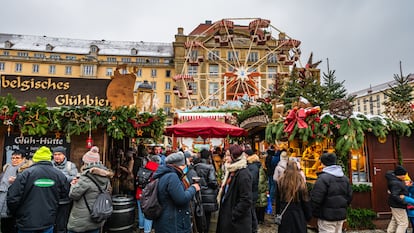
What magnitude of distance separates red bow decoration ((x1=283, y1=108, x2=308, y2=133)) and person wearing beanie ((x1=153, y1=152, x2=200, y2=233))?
3.22 meters

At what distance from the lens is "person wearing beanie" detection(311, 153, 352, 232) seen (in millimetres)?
3688

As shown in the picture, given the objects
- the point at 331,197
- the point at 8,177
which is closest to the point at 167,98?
the point at 8,177

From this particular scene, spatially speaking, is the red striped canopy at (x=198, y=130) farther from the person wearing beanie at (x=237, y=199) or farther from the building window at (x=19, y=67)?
the building window at (x=19, y=67)

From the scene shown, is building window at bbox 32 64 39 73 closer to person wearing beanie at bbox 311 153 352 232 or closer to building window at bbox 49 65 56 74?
building window at bbox 49 65 56 74

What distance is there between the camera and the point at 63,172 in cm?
407

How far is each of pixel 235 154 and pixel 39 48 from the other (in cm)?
5083

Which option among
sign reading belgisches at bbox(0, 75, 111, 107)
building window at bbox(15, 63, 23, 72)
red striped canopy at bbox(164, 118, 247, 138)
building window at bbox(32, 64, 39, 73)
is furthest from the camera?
building window at bbox(32, 64, 39, 73)

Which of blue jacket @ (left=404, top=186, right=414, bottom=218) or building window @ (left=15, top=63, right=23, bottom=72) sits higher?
building window @ (left=15, top=63, right=23, bottom=72)

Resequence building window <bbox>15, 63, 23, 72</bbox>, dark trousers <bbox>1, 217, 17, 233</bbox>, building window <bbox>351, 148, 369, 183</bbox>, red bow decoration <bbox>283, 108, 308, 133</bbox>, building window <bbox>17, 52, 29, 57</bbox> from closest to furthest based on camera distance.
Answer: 1. dark trousers <bbox>1, 217, 17, 233</bbox>
2. red bow decoration <bbox>283, 108, 308, 133</bbox>
3. building window <bbox>351, 148, 369, 183</bbox>
4. building window <bbox>15, 63, 23, 72</bbox>
5. building window <bbox>17, 52, 29, 57</bbox>

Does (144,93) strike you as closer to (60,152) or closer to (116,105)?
(116,105)

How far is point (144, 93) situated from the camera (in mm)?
6465

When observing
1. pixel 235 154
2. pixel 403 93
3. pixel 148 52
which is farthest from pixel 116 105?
pixel 148 52

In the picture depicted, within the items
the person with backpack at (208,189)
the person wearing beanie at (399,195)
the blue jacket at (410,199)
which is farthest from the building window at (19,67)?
the blue jacket at (410,199)

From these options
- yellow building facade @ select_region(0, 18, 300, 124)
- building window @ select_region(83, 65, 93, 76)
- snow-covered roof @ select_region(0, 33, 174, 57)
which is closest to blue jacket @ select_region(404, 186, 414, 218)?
yellow building facade @ select_region(0, 18, 300, 124)
